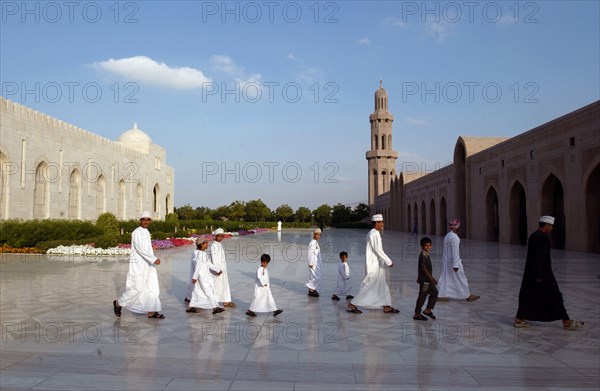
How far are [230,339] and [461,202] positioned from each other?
25.1 meters

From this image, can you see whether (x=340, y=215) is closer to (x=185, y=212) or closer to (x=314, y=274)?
(x=185, y=212)

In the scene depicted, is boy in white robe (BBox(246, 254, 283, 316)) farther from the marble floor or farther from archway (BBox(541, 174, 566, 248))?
archway (BBox(541, 174, 566, 248))

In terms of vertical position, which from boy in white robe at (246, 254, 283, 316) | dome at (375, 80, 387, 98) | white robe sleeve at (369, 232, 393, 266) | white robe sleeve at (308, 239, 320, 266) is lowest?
boy in white robe at (246, 254, 283, 316)

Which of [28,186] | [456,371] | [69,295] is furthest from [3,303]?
[28,186]

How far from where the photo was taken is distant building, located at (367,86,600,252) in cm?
1546

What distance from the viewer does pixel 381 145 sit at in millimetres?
59812

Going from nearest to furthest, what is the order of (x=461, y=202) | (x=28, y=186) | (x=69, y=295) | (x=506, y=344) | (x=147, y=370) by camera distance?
(x=147, y=370) < (x=506, y=344) < (x=69, y=295) < (x=28, y=186) < (x=461, y=202)

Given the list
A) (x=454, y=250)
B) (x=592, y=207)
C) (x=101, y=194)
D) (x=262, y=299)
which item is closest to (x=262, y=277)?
(x=262, y=299)

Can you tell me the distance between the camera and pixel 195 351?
444cm

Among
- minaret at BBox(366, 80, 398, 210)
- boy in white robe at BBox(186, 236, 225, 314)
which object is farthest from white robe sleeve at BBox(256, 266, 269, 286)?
minaret at BBox(366, 80, 398, 210)

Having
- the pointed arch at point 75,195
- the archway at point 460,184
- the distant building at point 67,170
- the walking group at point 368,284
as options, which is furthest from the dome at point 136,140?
the walking group at point 368,284

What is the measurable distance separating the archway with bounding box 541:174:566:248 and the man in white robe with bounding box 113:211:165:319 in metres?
16.3

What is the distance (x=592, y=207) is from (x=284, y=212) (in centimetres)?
6230

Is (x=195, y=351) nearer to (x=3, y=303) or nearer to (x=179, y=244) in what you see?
(x=3, y=303)
